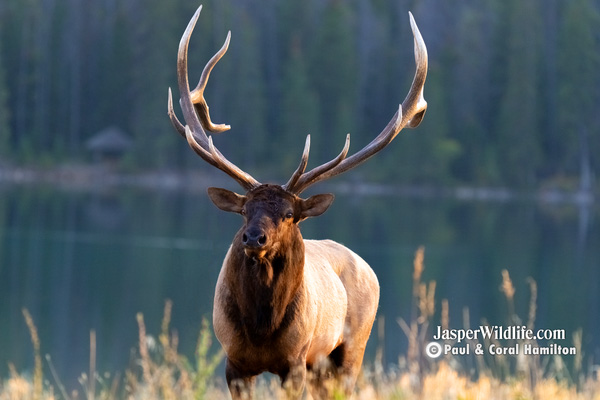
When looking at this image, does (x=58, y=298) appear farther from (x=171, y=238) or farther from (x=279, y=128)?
(x=279, y=128)

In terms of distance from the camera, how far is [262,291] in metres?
5.29

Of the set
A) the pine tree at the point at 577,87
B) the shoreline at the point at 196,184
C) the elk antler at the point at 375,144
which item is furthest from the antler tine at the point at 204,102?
the pine tree at the point at 577,87

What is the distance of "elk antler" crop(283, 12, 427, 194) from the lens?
564 centimetres

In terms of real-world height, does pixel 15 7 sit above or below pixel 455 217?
above

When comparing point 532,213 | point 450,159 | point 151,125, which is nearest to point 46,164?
point 151,125

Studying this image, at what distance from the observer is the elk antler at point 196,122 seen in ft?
19.1

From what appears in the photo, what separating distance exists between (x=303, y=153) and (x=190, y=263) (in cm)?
1866

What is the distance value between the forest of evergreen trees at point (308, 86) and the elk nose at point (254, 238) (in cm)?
4942

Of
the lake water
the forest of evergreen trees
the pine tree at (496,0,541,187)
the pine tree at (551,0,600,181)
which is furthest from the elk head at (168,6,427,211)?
the pine tree at (551,0,600,181)

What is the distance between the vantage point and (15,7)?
61.4 metres

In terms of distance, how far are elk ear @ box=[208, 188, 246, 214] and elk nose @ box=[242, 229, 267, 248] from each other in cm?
47

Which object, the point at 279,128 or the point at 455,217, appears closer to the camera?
the point at 455,217

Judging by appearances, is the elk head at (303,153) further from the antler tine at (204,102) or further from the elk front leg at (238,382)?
the elk front leg at (238,382)

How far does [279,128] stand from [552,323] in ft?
134
